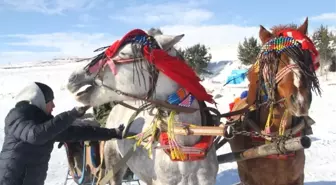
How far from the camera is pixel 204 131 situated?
2742 millimetres

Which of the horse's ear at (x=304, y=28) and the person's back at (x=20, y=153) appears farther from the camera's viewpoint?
the horse's ear at (x=304, y=28)

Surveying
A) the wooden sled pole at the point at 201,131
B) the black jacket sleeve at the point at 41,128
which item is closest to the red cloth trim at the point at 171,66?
the wooden sled pole at the point at 201,131

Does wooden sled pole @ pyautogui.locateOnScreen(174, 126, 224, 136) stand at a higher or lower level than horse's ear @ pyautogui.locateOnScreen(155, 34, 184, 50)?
lower

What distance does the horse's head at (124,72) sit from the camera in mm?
2797

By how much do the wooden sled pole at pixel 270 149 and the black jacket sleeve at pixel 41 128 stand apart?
5.03ft

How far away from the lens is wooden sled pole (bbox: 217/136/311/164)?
2.88 metres

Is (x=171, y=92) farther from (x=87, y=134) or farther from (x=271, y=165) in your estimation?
(x=271, y=165)

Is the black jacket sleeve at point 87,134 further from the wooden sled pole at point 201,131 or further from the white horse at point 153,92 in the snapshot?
the wooden sled pole at point 201,131

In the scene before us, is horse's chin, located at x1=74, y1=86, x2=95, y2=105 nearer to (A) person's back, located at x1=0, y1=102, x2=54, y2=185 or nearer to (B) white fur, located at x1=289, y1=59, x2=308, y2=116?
(A) person's back, located at x1=0, y1=102, x2=54, y2=185

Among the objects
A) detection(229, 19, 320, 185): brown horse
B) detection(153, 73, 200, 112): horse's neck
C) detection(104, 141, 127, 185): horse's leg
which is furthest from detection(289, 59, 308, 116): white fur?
detection(104, 141, 127, 185): horse's leg

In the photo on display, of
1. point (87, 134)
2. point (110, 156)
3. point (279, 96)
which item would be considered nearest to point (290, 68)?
point (279, 96)

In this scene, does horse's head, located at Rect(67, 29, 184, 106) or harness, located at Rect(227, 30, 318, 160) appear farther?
harness, located at Rect(227, 30, 318, 160)

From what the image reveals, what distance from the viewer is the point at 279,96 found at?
3236 millimetres

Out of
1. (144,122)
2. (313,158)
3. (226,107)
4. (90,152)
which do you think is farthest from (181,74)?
(226,107)
